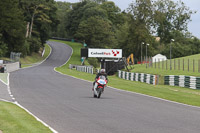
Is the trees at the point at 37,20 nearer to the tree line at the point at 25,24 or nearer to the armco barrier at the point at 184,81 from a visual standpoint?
the tree line at the point at 25,24

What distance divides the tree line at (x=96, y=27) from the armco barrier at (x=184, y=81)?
4248 cm

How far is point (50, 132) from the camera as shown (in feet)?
30.3

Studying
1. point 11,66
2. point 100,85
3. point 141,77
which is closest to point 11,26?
point 11,66

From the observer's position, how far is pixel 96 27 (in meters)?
116

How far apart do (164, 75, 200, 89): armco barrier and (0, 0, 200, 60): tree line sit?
42483 mm

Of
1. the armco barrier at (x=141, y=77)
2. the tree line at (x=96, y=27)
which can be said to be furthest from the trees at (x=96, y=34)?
the armco barrier at (x=141, y=77)

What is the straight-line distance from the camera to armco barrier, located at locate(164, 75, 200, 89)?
31.9m

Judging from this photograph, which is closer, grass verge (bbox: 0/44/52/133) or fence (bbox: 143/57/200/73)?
grass verge (bbox: 0/44/52/133)

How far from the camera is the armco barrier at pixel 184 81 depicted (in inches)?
1256

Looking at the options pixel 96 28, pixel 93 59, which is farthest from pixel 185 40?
pixel 93 59

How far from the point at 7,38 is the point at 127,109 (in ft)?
238

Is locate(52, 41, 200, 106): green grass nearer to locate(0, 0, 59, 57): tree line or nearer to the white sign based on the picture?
the white sign

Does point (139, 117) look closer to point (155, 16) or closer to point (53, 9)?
point (155, 16)

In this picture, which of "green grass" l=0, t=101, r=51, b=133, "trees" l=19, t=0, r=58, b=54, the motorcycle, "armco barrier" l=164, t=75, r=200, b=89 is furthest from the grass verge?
"trees" l=19, t=0, r=58, b=54
